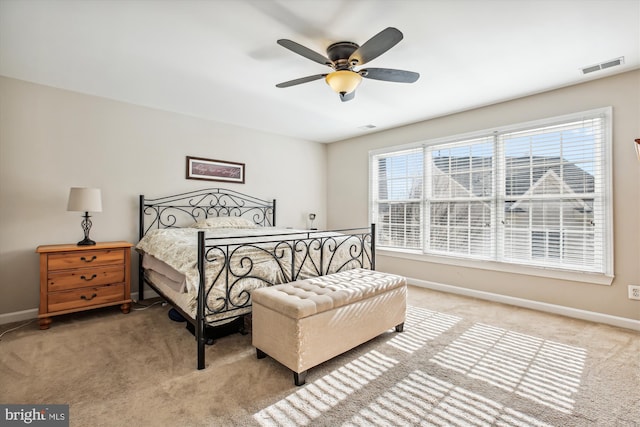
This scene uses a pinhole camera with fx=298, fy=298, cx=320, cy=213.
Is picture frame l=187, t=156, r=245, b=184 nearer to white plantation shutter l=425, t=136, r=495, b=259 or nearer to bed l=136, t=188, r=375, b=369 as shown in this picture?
bed l=136, t=188, r=375, b=369

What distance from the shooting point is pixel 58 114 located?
330 cm

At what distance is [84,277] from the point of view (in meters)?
3.05

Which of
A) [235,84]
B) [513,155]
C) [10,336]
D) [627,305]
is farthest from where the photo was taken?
[513,155]

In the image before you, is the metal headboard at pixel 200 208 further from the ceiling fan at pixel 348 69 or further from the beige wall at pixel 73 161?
the ceiling fan at pixel 348 69

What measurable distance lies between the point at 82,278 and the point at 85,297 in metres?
0.20

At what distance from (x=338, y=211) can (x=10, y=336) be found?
460 cm

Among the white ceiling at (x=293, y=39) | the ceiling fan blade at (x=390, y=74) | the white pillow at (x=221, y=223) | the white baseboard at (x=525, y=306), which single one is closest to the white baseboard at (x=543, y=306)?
the white baseboard at (x=525, y=306)

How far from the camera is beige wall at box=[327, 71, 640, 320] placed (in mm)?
2922

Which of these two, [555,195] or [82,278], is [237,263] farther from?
[555,195]

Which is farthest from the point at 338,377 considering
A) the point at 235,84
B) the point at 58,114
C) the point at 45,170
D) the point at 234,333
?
the point at 58,114

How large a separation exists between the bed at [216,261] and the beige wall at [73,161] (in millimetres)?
339

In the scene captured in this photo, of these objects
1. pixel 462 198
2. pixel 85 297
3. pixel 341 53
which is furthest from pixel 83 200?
pixel 462 198

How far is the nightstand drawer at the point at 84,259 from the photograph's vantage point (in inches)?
114

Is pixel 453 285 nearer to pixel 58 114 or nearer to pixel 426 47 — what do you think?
pixel 426 47
